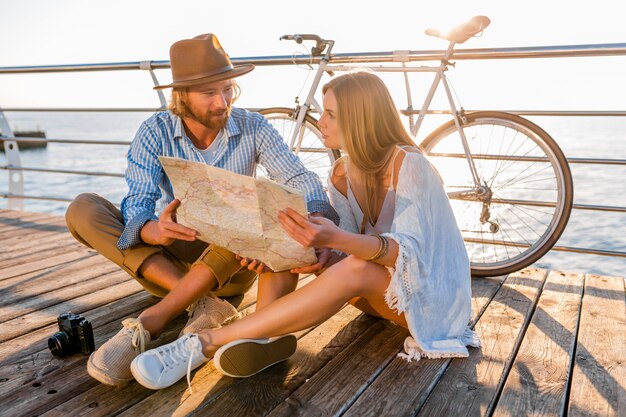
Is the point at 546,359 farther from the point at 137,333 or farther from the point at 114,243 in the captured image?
the point at 114,243

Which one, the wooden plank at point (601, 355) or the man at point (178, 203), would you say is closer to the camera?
the wooden plank at point (601, 355)

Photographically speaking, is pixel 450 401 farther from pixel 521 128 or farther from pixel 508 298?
pixel 521 128

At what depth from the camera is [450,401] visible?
1.44 m

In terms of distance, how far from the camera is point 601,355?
68.4 inches

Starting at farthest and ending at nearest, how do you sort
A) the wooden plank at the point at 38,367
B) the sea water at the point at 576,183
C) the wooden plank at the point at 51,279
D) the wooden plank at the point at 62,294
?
the sea water at the point at 576,183
the wooden plank at the point at 51,279
the wooden plank at the point at 62,294
the wooden plank at the point at 38,367

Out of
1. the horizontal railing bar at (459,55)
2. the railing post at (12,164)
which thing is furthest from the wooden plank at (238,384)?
the railing post at (12,164)

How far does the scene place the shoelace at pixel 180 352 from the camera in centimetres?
150

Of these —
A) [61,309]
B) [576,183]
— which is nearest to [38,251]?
[61,309]

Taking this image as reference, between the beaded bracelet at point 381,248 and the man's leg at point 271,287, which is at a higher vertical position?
the beaded bracelet at point 381,248

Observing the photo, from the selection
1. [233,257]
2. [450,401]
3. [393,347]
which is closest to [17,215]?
[233,257]

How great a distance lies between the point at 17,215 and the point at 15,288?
1658mm

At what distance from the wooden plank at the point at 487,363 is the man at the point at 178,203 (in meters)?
0.49

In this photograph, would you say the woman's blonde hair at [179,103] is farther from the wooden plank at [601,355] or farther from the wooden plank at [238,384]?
the wooden plank at [601,355]

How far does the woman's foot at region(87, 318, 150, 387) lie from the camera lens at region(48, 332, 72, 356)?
20 cm
